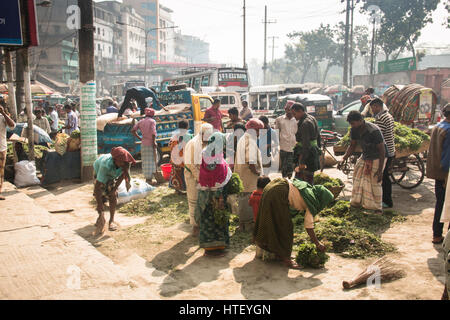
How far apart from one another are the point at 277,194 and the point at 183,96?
811 centimetres

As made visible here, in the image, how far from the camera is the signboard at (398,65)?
33.8 meters

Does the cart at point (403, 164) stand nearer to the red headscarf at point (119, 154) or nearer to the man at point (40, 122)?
the red headscarf at point (119, 154)

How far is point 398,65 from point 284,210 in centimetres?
3498

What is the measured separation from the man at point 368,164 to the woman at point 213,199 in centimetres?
246

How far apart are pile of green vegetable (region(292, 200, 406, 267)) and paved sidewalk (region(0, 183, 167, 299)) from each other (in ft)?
6.80

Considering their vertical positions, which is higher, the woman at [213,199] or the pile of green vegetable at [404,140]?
the pile of green vegetable at [404,140]

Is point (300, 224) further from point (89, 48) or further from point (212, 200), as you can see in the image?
point (89, 48)

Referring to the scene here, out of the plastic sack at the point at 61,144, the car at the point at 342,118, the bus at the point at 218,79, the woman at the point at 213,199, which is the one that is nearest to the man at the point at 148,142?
the plastic sack at the point at 61,144

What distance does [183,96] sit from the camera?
12.2m

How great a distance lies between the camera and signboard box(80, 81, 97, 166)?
31.5ft

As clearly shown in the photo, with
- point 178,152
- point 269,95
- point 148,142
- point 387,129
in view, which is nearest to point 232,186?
point 178,152

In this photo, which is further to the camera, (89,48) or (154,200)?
(89,48)

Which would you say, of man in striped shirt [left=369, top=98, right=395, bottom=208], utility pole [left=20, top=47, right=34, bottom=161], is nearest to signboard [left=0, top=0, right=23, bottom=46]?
utility pole [left=20, top=47, right=34, bottom=161]
